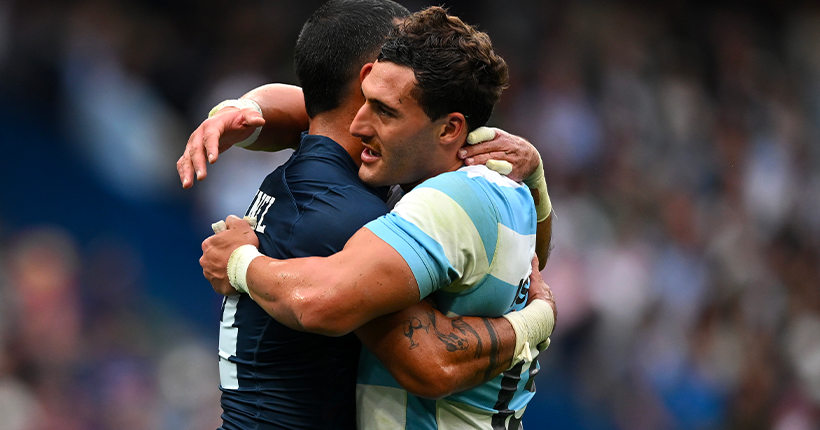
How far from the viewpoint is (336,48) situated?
116 inches

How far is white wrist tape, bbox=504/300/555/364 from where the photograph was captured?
281cm

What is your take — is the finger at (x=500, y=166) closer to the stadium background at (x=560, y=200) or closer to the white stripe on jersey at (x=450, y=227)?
the white stripe on jersey at (x=450, y=227)

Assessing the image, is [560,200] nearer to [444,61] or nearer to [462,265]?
[444,61]

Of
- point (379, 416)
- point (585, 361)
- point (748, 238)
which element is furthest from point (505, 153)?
point (748, 238)

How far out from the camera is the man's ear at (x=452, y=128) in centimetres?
280

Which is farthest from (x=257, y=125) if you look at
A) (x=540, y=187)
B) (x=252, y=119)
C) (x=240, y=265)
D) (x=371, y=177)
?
(x=540, y=187)

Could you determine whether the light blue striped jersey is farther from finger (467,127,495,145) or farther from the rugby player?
finger (467,127,495,145)

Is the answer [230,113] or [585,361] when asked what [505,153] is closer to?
[230,113]

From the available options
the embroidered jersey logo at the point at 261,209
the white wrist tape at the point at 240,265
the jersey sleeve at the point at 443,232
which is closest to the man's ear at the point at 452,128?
the jersey sleeve at the point at 443,232

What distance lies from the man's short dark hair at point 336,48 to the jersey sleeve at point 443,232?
0.61 metres

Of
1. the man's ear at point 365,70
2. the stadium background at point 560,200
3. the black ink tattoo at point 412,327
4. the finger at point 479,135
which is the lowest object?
the stadium background at point 560,200

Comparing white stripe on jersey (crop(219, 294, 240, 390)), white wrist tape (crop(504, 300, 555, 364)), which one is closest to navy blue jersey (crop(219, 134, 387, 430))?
white stripe on jersey (crop(219, 294, 240, 390))

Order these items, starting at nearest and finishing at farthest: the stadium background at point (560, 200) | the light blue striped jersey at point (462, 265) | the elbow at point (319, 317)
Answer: the elbow at point (319, 317), the light blue striped jersey at point (462, 265), the stadium background at point (560, 200)

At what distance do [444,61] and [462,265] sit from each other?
0.72 metres
